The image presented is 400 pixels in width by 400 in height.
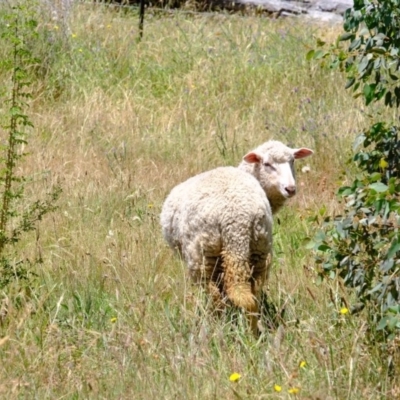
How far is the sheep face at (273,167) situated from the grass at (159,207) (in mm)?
451

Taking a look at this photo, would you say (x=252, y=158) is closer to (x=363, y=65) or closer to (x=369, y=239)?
(x=369, y=239)

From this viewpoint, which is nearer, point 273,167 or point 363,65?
point 363,65

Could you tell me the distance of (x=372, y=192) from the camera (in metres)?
4.05

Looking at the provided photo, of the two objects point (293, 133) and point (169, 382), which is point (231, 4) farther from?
point (169, 382)

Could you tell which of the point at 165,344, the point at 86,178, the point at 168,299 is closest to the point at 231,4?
the point at 86,178

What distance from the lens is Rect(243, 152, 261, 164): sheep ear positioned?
264 inches

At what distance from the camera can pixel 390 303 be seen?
4078 mm

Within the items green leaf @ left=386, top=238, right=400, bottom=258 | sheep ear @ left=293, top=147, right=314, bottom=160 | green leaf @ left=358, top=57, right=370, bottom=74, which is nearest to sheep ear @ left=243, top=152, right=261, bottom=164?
sheep ear @ left=293, top=147, right=314, bottom=160

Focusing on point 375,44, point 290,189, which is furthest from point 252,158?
point 375,44

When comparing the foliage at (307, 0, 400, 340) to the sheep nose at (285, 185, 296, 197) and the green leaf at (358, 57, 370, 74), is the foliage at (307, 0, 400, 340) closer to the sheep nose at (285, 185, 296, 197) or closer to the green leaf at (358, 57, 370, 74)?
the green leaf at (358, 57, 370, 74)

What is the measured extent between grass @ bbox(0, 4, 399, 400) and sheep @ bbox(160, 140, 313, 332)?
159 mm

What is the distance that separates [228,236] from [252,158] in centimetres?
119

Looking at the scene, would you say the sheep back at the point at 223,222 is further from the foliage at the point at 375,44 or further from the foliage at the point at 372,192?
the foliage at the point at 375,44

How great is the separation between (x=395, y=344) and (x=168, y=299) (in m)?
1.74
